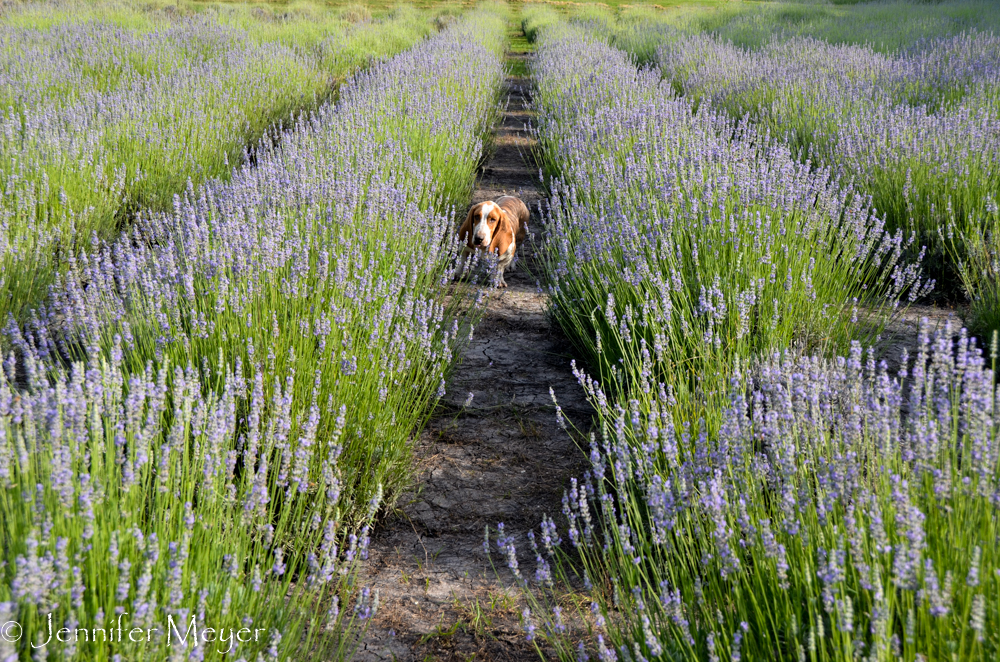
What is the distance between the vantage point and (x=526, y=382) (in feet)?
11.4

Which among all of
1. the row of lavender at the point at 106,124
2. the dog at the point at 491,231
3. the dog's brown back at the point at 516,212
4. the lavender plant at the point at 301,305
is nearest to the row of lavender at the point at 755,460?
the dog at the point at 491,231

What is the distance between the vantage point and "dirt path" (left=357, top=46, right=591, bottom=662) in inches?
79.9

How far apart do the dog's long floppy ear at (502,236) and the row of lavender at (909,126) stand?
1698 mm

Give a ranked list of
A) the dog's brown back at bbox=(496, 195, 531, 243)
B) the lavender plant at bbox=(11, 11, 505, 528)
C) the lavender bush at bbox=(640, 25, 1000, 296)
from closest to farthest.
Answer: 1. the lavender plant at bbox=(11, 11, 505, 528)
2. the lavender bush at bbox=(640, 25, 1000, 296)
3. the dog's brown back at bbox=(496, 195, 531, 243)

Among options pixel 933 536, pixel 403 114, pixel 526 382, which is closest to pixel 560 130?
pixel 403 114

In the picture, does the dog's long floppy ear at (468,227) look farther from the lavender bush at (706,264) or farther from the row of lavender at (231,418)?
the lavender bush at (706,264)

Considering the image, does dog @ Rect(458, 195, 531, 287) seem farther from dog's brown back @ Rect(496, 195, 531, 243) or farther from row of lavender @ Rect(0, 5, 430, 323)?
row of lavender @ Rect(0, 5, 430, 323)

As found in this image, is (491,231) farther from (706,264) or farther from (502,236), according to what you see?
(706,264)

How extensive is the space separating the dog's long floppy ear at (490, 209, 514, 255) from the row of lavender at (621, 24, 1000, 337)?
1.70 meters

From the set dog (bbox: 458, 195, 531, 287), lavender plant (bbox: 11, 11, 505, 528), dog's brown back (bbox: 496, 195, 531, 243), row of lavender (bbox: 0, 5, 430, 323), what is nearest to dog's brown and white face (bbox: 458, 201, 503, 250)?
dog (bbox: 458, 195, 531, 287)

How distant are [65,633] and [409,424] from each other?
4.81ft

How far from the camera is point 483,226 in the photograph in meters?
4.15

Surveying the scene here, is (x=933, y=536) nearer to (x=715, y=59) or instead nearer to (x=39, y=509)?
(x=39, y=509)

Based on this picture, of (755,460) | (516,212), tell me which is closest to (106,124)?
(516,212)
